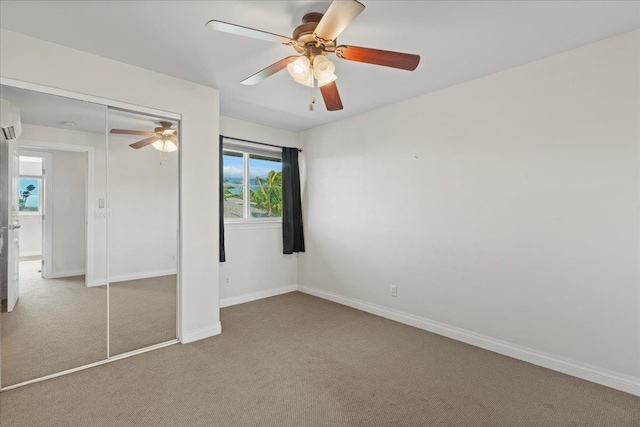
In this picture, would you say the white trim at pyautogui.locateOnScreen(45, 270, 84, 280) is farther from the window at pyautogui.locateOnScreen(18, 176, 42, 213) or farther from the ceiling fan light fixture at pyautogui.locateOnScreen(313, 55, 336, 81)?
the ceiling fan light fixture at pyautogui.locateOnScreen(313, 55, 336, 81)

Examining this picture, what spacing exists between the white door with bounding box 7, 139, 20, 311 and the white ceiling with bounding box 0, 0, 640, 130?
870 mm

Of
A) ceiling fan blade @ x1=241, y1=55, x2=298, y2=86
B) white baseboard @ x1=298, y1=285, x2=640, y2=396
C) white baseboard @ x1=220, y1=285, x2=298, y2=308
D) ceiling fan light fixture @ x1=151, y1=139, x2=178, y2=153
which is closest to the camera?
ceiling fan blade @ x1=241, y1=55, x2=298, y2=86

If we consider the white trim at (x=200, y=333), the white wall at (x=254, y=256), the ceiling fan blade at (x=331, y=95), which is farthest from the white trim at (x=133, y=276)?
the ceiling fan blade at (x=331, y=95)

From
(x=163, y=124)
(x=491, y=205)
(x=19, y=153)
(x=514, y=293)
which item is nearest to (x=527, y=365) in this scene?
(x=514, y=293)

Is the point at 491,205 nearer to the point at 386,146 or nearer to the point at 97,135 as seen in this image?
the point at 386,146

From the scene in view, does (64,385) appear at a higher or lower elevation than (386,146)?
lower

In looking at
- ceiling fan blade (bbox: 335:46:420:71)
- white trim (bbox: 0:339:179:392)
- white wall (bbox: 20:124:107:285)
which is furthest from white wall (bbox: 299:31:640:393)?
white wall (bbox: 20:124:107:285)

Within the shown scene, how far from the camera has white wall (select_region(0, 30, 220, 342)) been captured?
8.40 ft

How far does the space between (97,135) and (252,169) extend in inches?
82.2

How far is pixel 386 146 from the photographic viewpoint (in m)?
3.70

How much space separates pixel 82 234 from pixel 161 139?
1036 millimetres

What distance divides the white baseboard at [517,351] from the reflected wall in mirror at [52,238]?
281cm

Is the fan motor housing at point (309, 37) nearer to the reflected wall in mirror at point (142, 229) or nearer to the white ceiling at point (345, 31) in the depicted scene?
the white ceiling at point (345, 31)

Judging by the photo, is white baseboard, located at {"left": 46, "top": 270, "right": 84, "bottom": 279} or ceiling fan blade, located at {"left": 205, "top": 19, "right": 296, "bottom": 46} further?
white baseboard, located at {"left": 46, "top": 270, "right": 84, "bottom": 279}
